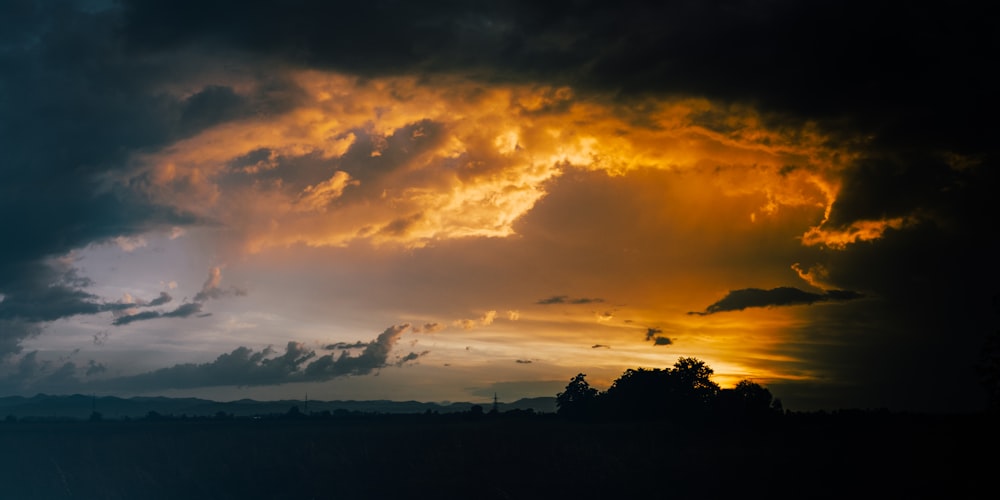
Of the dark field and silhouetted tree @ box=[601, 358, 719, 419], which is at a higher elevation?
silhouetted tree @ box=[601, 358, 719, 419]

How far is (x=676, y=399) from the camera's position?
430ft

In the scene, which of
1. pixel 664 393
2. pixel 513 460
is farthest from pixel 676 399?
pixel 513 460

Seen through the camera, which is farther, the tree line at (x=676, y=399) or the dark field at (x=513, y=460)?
the tree line at (x=676, y=399)

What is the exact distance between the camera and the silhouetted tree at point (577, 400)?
14088cm

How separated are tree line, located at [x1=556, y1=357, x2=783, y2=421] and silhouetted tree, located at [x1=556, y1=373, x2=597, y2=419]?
0.68 ft

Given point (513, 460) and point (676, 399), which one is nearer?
point (513, 460)

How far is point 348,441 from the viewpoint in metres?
133

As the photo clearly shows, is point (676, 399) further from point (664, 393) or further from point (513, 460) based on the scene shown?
A: point (513, 460)

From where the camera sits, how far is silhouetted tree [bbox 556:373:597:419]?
141 m

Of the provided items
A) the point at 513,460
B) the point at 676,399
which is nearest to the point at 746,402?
the point at 676,399

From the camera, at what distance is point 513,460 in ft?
356

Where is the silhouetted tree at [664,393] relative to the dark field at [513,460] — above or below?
above

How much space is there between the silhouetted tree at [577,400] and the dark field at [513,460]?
22.2 ft

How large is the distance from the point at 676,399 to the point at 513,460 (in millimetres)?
37285
